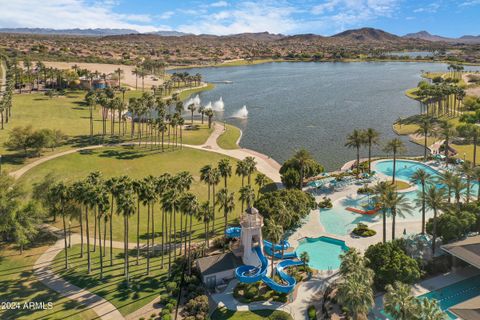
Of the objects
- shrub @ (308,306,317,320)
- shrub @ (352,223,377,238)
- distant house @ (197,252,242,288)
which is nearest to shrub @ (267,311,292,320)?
shrub @ (308,306,317,320)

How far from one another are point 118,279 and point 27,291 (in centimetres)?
1157

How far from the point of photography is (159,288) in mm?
51594

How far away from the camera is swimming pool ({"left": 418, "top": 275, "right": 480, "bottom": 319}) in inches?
1852

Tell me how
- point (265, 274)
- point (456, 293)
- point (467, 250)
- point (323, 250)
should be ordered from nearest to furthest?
point (456, 293), point (467, 250), point (265, 274), point (323, 250)

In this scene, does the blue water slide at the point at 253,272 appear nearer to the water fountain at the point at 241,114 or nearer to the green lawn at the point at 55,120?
the green lawn at the point at 55,120

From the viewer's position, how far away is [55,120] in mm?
128500

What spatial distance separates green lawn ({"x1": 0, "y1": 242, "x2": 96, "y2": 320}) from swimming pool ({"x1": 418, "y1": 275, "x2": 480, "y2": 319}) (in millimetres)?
43104

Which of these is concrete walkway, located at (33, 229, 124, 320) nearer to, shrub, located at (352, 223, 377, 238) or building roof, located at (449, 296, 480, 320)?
building roof, located at (449, 296, 480, 320)

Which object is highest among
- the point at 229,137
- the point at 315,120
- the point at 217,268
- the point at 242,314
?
the point at 315,120

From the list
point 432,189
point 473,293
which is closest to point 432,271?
point 473,293

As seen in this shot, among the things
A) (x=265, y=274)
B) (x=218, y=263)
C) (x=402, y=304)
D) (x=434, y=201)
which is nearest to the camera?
(x=402, y=304)

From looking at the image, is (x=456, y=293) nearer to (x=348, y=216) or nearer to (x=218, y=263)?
(x=348, y=216)

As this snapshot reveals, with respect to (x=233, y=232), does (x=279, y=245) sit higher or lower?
lower

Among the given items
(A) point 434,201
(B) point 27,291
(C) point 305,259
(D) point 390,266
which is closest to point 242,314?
(C) point 305,259
